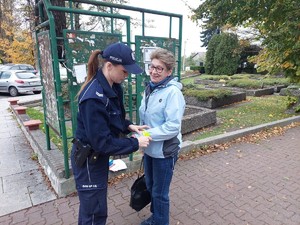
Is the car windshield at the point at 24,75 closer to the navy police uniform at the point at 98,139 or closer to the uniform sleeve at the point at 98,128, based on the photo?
the navy police uniform at the point at 98,139

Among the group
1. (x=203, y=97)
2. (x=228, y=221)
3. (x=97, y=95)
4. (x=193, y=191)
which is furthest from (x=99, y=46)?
(x=203, y=97)

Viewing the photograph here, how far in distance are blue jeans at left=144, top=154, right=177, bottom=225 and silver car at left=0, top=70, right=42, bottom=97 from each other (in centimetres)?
1389

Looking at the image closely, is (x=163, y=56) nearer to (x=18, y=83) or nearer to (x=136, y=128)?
(x=136, y=128)

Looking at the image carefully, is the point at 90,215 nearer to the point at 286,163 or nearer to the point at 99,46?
the point at 99,46

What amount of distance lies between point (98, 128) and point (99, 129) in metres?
0.01

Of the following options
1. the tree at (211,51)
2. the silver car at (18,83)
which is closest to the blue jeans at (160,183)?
the silver car at (18,83)

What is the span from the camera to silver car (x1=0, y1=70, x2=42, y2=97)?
46.7ft

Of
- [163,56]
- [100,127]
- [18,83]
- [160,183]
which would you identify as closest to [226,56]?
[18,83]

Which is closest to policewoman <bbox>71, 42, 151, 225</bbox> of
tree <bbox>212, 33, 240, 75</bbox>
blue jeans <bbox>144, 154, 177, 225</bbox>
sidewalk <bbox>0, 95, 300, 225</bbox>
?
blue jeans <bbox>144, 154, 177, 225</bbox>

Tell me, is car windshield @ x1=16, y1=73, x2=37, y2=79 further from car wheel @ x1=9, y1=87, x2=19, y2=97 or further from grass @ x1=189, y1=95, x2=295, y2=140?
grass @ x1=189, y1=95, x2=295, y2=140

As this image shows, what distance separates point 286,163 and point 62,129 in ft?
12.9

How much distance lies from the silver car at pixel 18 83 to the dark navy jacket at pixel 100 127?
Result: 46.0 feet

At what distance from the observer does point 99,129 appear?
5.61ft

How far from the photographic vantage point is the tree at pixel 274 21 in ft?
21.6
